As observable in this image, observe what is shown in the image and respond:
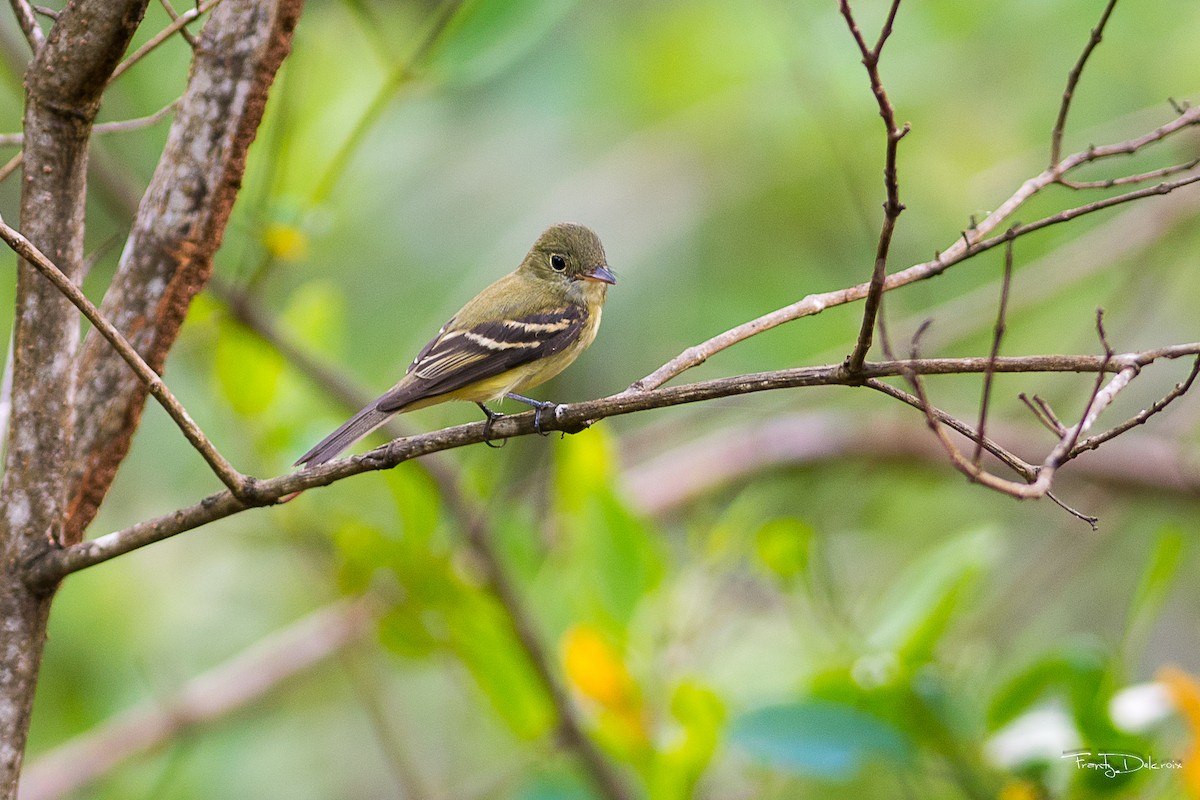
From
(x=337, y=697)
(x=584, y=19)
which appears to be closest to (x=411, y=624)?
(x=337, y=697)

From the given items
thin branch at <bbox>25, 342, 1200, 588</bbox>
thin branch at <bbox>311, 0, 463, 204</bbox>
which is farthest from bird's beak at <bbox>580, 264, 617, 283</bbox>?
thin branch at <bbox>25, 342, 1200, 588</bbox>

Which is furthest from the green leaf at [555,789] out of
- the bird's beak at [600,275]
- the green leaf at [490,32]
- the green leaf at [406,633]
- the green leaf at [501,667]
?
the green leaf at [490,32]

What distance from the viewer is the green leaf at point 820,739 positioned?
3.42 m

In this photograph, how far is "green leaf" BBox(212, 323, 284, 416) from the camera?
4145 mm

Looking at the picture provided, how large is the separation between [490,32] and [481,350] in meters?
0.97

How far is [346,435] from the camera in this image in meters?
3.27

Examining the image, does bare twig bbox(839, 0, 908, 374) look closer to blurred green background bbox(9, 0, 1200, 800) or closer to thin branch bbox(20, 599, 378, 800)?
blurred green background bbox(9, 0, 1200, 800)

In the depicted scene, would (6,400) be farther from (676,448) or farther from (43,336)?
(676,448)

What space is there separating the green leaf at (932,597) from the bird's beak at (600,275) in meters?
1.47

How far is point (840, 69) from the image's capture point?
241 inches

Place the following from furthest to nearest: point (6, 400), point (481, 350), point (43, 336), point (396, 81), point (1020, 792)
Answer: point (481, 350)
point (396, 81)
point (1020, 792)
point (6, 400)
point (43, 336)

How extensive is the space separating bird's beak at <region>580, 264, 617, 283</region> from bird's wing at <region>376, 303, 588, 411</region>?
0.23 m

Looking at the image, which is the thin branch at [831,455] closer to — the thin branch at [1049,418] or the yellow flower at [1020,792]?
the yellow flower at [1020,792]
